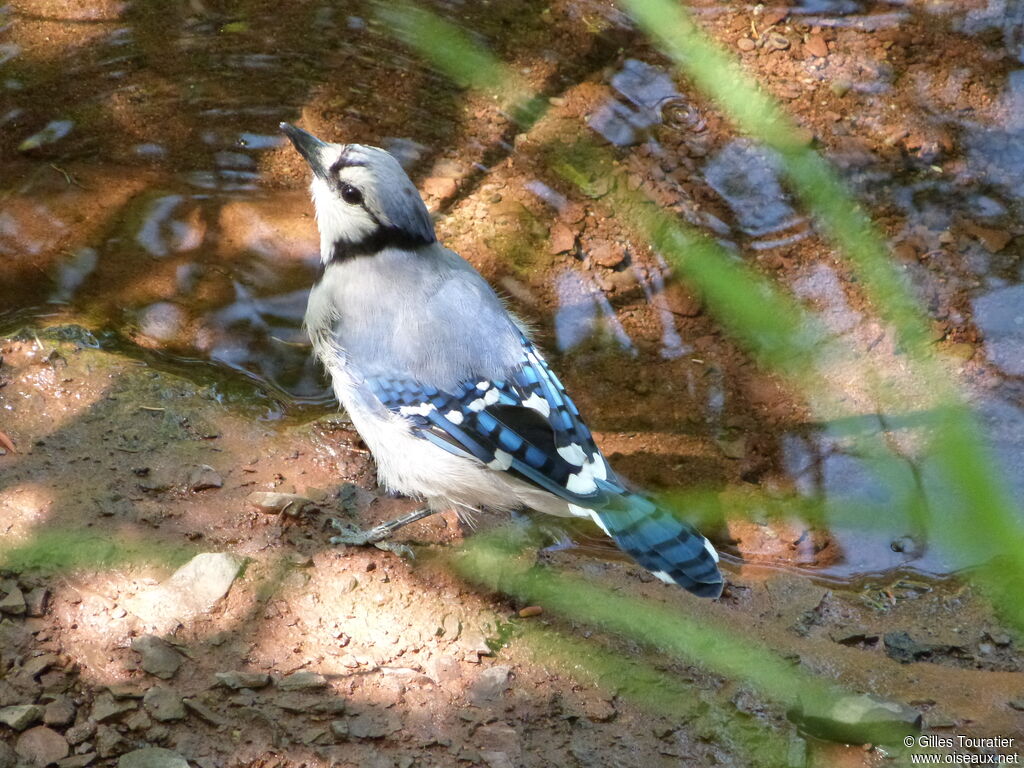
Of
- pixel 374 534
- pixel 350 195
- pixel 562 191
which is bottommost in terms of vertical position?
pixel 374 534

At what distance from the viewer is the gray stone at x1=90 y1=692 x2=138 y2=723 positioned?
2.64 m

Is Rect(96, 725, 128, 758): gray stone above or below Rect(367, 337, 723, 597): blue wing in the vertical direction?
below

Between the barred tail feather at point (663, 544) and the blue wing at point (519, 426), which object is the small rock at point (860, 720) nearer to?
the barred tail feather at point (663, 544)

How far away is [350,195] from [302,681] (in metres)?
1.82

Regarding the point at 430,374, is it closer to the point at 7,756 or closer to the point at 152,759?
the point at 152,759

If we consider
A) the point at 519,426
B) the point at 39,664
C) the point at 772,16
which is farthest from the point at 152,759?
the point at 772,16

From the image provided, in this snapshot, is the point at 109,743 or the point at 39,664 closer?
the point at 109,743

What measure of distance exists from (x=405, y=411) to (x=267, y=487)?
535 mm

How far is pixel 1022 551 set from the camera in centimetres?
287

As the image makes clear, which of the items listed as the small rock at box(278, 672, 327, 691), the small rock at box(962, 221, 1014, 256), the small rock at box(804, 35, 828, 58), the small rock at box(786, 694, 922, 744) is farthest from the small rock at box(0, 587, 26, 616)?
the small rock at box(804, 35, 828, 58)

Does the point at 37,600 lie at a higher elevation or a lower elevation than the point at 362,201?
lower

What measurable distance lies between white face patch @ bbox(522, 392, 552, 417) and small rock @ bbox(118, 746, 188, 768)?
1.59 metres

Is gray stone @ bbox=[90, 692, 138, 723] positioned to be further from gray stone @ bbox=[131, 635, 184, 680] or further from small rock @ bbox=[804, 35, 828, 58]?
small rock @ bbox=[804, 35, 828, 58]

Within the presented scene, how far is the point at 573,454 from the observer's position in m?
3.51
